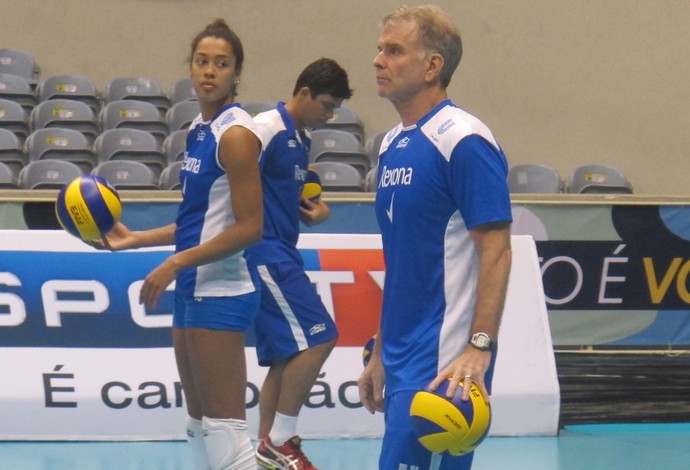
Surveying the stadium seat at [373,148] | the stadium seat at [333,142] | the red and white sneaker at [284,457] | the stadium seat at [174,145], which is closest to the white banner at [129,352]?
the red and white sneaker at [284,457]

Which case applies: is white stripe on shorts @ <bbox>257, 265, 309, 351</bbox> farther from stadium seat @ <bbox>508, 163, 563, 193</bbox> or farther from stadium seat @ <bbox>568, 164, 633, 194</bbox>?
stadium seat @ <bbox>568, 164, 633, 194</bbox>

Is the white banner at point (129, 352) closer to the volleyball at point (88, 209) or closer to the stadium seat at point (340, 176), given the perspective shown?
the volleyball at point (88, 209)

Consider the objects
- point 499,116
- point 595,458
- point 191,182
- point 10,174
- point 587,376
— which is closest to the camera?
point 191,182

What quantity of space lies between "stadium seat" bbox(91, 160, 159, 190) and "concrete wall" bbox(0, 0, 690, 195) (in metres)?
3.46

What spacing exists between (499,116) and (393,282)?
1091 cm

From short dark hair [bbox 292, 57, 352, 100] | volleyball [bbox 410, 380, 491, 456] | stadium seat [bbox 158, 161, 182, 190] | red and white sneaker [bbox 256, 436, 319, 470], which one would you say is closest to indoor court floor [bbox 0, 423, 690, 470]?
red and white sneaker [bbox 256, 436, 319, 470]

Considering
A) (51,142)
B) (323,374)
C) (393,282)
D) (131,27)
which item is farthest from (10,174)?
(393,282)

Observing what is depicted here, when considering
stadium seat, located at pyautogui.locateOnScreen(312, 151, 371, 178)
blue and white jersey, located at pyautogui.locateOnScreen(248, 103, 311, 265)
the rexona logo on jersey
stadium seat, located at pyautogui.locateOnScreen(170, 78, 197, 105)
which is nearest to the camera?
blue and white jersey, located at pyautogui.locateOnScreen(248, 103, 311, 265)

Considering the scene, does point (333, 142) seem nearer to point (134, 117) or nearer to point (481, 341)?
point (134, 117)

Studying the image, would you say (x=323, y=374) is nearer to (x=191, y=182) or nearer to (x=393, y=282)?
(x=191, y=182)

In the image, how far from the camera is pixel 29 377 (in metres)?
6.64

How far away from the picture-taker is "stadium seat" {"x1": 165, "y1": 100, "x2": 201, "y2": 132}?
12367mm

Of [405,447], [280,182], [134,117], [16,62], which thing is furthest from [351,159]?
[405,447]

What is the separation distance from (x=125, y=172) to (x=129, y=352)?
4196 millimetres
